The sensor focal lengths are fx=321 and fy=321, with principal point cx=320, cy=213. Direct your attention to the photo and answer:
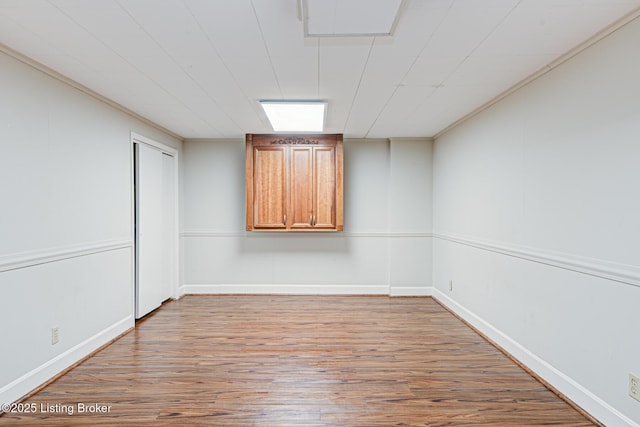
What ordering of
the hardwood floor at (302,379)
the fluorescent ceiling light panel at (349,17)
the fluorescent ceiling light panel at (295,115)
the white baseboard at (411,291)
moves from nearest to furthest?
the fluorescent ceiling light panel at (349,17), the hardwood floor at (302,379), the fluorescent ceiling light panel at (295,115), the white baseboard at (411,291)

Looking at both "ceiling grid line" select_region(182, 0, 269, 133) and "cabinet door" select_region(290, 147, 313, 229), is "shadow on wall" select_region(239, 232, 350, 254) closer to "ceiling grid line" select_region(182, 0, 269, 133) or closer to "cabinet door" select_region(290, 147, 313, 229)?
"cabinet door" select_region(290, 147, 313, 229)

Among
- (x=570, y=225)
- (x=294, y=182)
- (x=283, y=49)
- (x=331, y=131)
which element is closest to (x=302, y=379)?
(x=570, y=225)

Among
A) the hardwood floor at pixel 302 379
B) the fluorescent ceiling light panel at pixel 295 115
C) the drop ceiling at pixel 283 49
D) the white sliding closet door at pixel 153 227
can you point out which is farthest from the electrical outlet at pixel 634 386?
the white sliding closet door at pixel 153 227

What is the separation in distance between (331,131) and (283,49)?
2.23 metres

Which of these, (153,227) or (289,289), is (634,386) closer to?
(289,289)

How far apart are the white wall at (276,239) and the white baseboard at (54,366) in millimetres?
1684

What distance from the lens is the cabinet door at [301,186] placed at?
4391 mm

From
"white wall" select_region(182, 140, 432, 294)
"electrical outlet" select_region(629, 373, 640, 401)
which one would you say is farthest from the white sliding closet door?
"electrical outlet" select_region(629, 373, 640, 401)

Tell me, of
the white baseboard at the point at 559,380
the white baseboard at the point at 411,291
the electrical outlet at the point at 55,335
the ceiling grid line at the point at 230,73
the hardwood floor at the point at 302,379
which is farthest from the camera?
the white baseboard at the point at 411,291

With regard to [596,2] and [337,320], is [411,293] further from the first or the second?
A: [596,2]

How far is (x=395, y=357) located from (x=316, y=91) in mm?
2386

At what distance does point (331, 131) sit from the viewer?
4.23 m

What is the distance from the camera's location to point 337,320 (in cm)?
368

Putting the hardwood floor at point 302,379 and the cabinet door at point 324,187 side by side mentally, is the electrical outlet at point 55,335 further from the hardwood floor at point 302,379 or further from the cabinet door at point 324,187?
the cabinet door at point 324,187
